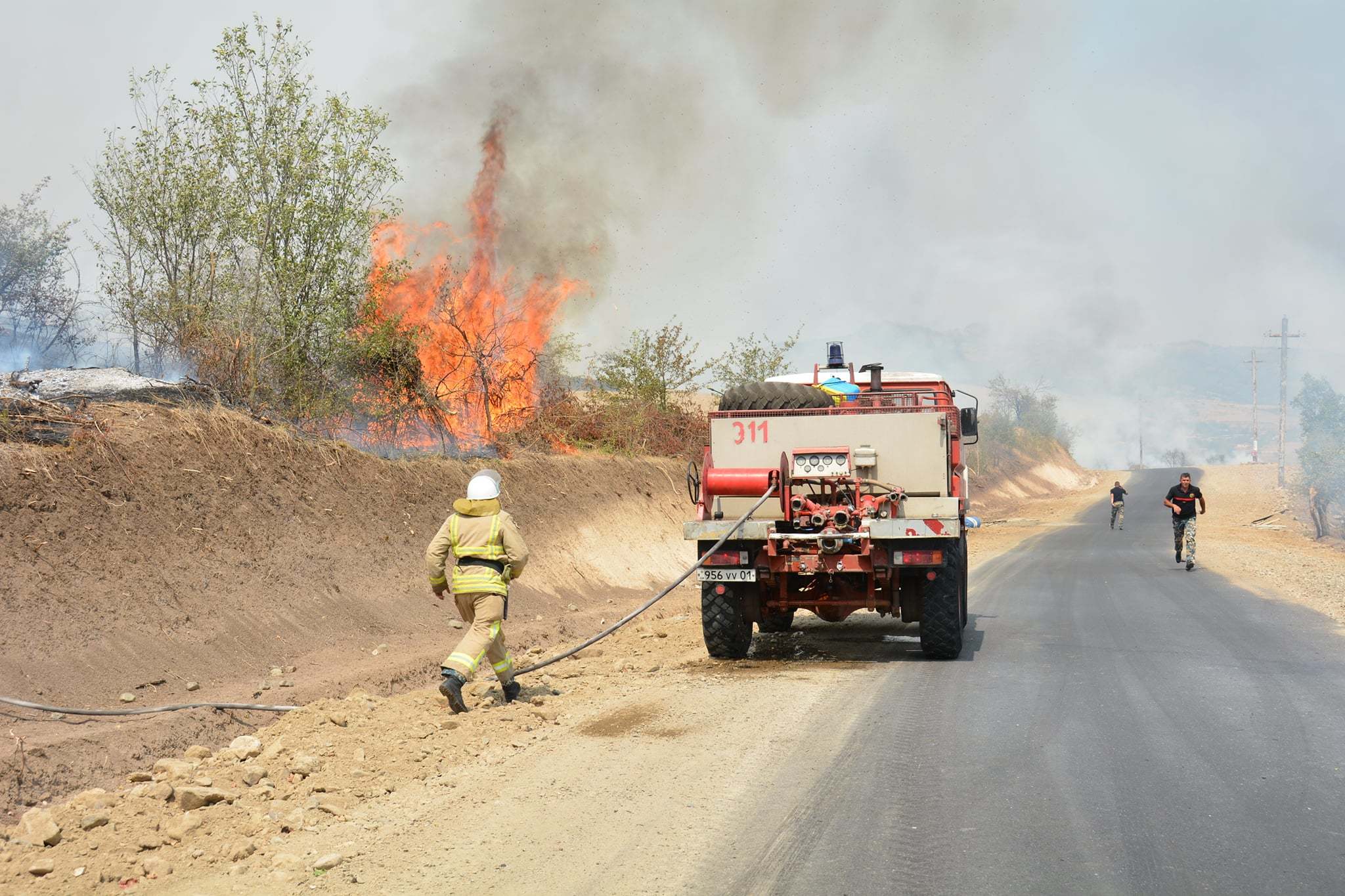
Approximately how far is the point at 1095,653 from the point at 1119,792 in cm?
501

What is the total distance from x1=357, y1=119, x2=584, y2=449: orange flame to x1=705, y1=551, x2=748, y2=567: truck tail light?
371 inches

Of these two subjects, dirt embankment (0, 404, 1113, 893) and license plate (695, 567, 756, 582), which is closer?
dirt embankment (0, 404, 1113, 893)

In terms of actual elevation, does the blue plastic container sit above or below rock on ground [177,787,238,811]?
above

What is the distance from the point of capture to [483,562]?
859 cm

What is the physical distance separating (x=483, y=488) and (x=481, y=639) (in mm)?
1239

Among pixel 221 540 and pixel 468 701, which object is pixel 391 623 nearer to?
pixel 221 540

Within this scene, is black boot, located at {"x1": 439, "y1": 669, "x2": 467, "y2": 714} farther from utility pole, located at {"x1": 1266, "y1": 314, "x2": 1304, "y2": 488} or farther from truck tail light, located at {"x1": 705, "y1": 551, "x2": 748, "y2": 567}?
utility pole, located at {"x1": 1266, "y1": 314, "x2": 1304, "y2": 488}

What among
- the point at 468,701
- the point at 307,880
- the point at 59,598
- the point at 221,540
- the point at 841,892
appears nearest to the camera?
the point at 841,892

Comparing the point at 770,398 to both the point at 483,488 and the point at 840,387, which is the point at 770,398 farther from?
the point at 483,488

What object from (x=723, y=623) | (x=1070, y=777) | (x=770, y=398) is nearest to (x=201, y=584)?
(x=723, y=623)

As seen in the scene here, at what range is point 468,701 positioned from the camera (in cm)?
882

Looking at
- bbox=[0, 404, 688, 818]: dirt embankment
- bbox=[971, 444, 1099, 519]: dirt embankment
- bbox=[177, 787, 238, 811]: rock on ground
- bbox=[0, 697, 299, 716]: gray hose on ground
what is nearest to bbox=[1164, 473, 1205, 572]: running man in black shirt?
bbox=[0, 404, 688, 818]: dirt embankment

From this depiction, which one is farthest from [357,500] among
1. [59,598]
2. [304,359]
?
[59,598]

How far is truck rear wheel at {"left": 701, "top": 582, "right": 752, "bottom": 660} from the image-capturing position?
33.8ft
